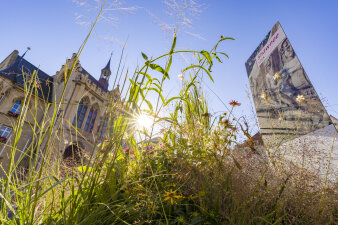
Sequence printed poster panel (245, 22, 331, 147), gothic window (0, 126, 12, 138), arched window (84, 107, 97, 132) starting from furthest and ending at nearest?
arched window (84, 107, 97, 132), gothic window (0, 126, 12, 138), printed poster panel (245, 22, 331, 147)

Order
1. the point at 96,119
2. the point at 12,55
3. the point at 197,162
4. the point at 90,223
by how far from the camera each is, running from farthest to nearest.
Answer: the point at 12,55 → the point at 96,119 → the point at 197,162 → the point at 90,223

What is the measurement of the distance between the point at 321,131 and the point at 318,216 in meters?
1.79

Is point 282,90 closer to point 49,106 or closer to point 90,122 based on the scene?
point 49,106

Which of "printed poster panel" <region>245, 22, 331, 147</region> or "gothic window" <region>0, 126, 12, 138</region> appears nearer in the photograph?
"printed poster panel" <region>245, 22, 331, 147</region>

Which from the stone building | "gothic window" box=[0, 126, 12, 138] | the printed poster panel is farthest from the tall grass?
"gothic window" box=[0, 126, 12, 138]

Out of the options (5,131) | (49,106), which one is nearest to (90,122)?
(5,131)

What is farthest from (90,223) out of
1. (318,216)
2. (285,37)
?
(285,37)

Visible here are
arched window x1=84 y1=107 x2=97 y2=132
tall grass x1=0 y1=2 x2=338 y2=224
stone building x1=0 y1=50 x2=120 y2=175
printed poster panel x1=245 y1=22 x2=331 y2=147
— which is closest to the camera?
tall grass x1=0 y1=2 x2=338 y2=224

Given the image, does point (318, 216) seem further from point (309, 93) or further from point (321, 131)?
point (309, 93)

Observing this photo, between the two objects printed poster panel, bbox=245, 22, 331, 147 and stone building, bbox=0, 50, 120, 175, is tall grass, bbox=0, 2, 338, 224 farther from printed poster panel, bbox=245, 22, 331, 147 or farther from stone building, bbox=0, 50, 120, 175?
stone building, bbox=0, 50, 120, 175

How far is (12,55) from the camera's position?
50.1 ft

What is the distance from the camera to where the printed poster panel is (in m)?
2.05

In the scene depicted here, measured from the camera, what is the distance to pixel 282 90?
2717 mm

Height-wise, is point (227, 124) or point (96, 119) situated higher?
point (96, 119)
